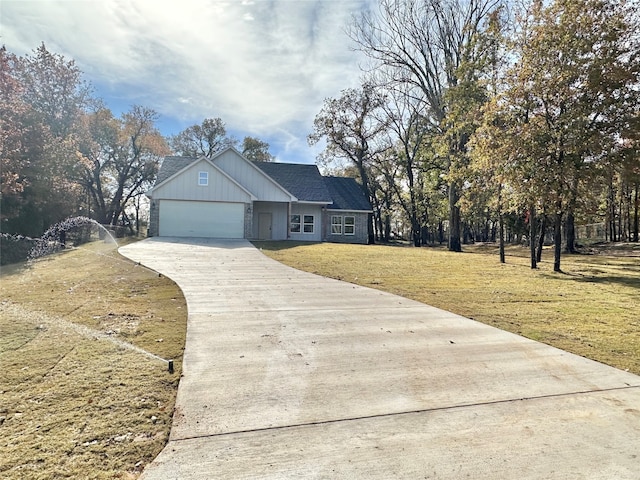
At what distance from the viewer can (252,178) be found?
24.2 meters

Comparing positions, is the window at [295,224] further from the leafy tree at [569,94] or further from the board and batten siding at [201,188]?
the leafy tree at [569,94]

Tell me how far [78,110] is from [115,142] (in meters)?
5.20

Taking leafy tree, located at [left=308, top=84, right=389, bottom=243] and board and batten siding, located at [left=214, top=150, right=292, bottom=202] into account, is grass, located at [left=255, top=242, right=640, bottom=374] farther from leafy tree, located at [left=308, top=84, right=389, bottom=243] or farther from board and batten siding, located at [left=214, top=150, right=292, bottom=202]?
leafy tree, located at [left=308, top=84, right=389, bottom=243]

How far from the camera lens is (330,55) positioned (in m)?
17.3

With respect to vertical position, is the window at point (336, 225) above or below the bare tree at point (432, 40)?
below

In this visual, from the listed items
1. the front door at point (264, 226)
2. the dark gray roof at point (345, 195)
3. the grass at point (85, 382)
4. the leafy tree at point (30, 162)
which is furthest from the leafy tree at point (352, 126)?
the grass at point (85, 382)

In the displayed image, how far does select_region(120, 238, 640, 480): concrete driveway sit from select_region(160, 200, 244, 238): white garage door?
17.0m

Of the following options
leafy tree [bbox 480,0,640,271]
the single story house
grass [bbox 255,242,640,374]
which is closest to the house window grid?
the single story house

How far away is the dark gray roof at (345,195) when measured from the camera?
2744 centimetres

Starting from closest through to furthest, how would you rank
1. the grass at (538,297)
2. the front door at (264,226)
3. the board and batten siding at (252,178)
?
the grass at (538,297), the board and batten siding at (252,178), the front door at (264,226)

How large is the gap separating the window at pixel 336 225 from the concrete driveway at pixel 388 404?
2158 centimetres

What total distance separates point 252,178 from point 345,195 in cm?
755

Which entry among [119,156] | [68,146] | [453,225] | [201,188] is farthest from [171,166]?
[453,225]

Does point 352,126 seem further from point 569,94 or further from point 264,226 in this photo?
point 569,94
